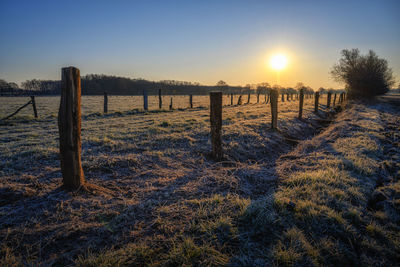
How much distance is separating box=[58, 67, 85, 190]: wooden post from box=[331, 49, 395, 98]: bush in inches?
1790

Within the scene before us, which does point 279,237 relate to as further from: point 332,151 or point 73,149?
point 332,151

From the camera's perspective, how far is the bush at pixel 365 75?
35.3m

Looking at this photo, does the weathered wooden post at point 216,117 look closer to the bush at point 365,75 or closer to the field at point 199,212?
the field at point 199,212

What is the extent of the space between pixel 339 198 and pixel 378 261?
3.64 feet

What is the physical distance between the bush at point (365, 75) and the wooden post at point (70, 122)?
45464 mm

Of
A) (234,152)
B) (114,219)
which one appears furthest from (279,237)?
(234,152)

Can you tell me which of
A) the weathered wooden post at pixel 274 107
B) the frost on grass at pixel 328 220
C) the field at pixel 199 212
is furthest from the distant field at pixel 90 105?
the frost on grass at pixel 328 220

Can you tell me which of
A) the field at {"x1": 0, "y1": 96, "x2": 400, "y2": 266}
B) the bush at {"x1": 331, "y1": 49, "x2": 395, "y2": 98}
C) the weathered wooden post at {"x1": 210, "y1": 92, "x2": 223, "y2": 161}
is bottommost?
the field at {"x1": 0, "y1": 96, "x2": 400, "y2": 266}

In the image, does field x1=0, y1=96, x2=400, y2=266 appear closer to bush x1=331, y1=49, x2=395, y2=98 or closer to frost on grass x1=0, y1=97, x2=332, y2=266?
frost on grass x1=0, y1=97, x2=332, y2=266

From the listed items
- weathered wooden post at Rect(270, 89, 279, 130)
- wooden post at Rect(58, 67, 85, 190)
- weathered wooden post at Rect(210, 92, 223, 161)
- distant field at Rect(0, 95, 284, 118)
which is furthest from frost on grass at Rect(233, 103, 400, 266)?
distant field at Rect(0, 95, 284, 118)

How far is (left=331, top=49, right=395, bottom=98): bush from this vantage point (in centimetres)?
3528

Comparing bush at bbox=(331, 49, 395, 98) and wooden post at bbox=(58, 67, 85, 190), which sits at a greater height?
bush at bbox=(331, 49, 395, 98)

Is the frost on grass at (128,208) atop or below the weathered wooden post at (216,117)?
below

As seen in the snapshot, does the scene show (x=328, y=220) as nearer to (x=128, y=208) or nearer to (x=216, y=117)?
(x=128, y=208)
